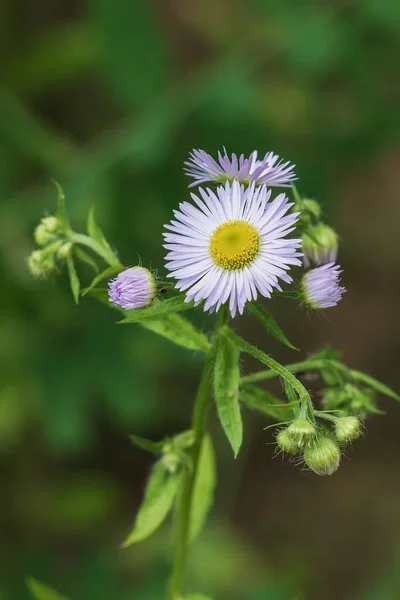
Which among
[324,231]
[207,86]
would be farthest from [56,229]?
[207,86]

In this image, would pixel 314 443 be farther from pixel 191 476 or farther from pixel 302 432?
pixel 191 476

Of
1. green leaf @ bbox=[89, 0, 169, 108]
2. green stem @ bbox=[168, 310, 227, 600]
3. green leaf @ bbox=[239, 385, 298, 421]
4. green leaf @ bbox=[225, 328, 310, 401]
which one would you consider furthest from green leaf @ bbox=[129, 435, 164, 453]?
green leaf @ bbox=[89, 0, 169, 108]

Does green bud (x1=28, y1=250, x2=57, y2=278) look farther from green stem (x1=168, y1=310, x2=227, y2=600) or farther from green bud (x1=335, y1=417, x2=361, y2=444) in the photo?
green bud (x1=335, y1=417, x2=361, y2=444)

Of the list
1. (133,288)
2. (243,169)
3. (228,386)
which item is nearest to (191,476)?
(228,386)

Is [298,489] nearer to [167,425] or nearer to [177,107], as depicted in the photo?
[167,425]

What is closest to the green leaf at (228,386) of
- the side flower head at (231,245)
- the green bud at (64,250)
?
the side flower head at (231,245)

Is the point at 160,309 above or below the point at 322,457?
above
